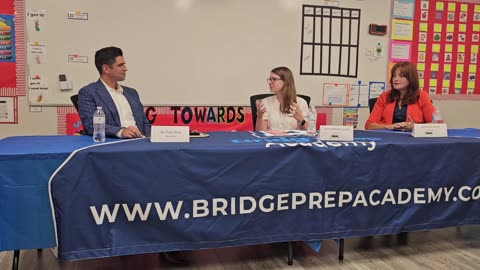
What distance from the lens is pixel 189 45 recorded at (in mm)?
3727

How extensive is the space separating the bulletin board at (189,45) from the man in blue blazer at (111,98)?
0.91 meters

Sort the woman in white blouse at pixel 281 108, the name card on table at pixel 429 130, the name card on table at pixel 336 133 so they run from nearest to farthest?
the name card on table at pixel 336 133, the name card on table at pixel 429 130, the woman in white blouse at pixel 281 108

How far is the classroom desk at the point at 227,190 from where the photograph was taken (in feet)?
5.91

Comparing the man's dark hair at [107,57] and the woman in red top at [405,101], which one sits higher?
the man's dark hair at [107,57]

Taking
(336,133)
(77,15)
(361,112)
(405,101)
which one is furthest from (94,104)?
(361,112)

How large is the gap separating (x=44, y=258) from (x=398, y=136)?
7.33ft

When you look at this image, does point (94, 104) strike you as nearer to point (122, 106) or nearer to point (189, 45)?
point (122, 106)

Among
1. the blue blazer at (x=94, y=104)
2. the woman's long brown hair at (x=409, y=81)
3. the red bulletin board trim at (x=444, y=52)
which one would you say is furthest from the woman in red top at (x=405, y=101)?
the blue blazer at (x=94, y=104)

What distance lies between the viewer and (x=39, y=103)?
3492 millimetres

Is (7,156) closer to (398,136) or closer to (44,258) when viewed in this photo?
(44,258)

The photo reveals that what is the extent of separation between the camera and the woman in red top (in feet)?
9.84

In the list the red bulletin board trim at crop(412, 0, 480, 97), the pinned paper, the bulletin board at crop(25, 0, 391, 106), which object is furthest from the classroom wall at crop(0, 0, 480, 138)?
the pinned paper

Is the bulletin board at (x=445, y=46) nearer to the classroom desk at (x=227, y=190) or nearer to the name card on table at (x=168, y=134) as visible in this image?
the classroom desk at (x=227, y=190)

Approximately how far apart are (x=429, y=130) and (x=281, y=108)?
1.02 m
